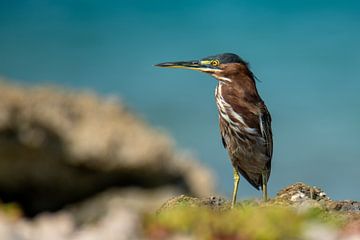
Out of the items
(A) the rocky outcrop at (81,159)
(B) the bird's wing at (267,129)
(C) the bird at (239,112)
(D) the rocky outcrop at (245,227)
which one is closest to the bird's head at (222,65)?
(C) the bird at (239,112)

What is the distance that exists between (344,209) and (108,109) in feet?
45.5

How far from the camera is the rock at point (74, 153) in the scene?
57.8 feet

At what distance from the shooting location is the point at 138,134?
62.3 feet

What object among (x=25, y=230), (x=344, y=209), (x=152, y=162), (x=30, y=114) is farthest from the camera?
(x=152, y=162)

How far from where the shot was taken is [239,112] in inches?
283

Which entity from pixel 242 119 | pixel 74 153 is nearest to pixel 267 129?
pixel 242 119

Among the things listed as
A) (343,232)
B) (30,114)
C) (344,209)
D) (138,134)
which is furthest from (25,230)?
(138,134)

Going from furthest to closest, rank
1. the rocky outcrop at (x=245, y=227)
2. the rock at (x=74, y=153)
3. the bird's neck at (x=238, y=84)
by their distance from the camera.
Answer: the rock at (x=74, y=153)
the bird's neck at (x=238, y=84)
the rocky outcrop at (x=245, y=227)

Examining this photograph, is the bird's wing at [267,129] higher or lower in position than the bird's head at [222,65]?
lower

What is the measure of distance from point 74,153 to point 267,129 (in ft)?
37.1

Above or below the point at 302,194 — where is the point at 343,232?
above

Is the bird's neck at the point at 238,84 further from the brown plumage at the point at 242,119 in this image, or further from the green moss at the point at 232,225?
the green moss at the point at 232,225

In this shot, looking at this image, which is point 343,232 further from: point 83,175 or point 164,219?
point 83,175

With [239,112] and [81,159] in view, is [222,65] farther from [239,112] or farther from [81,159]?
[81,159]
